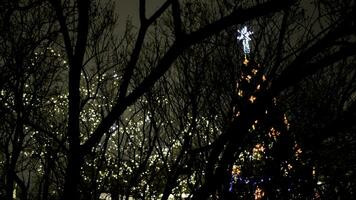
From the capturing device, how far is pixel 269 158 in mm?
3494

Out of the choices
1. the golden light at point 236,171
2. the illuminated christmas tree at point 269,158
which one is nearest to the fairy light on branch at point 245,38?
the illuminated christmas tree at point 269,158

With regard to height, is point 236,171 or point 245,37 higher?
point 245,37

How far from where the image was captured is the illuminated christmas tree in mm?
2816

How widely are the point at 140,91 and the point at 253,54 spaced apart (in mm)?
6230

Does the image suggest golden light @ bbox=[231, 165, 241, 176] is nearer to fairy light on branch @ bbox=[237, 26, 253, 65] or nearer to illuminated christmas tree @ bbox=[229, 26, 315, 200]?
illuminated christmas tree @ bbox=[229, 26, 315, 200]

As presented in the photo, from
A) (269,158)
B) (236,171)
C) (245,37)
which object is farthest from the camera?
(245,37)

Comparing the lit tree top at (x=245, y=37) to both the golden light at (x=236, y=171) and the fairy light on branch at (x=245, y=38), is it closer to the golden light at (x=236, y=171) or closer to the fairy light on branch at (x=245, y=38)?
the fairy light on branch at (x=245, y=38)

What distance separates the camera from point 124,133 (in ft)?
33.1

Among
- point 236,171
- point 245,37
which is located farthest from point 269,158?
point 245,37

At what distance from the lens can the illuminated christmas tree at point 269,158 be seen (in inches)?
111

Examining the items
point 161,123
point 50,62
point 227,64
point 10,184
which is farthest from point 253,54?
point 10,184

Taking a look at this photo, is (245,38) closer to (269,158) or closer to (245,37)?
(245,37)

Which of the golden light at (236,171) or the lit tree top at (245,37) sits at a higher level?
the lit tree top at (245,37)

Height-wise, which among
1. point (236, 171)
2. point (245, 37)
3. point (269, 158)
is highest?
point (245, 37)
